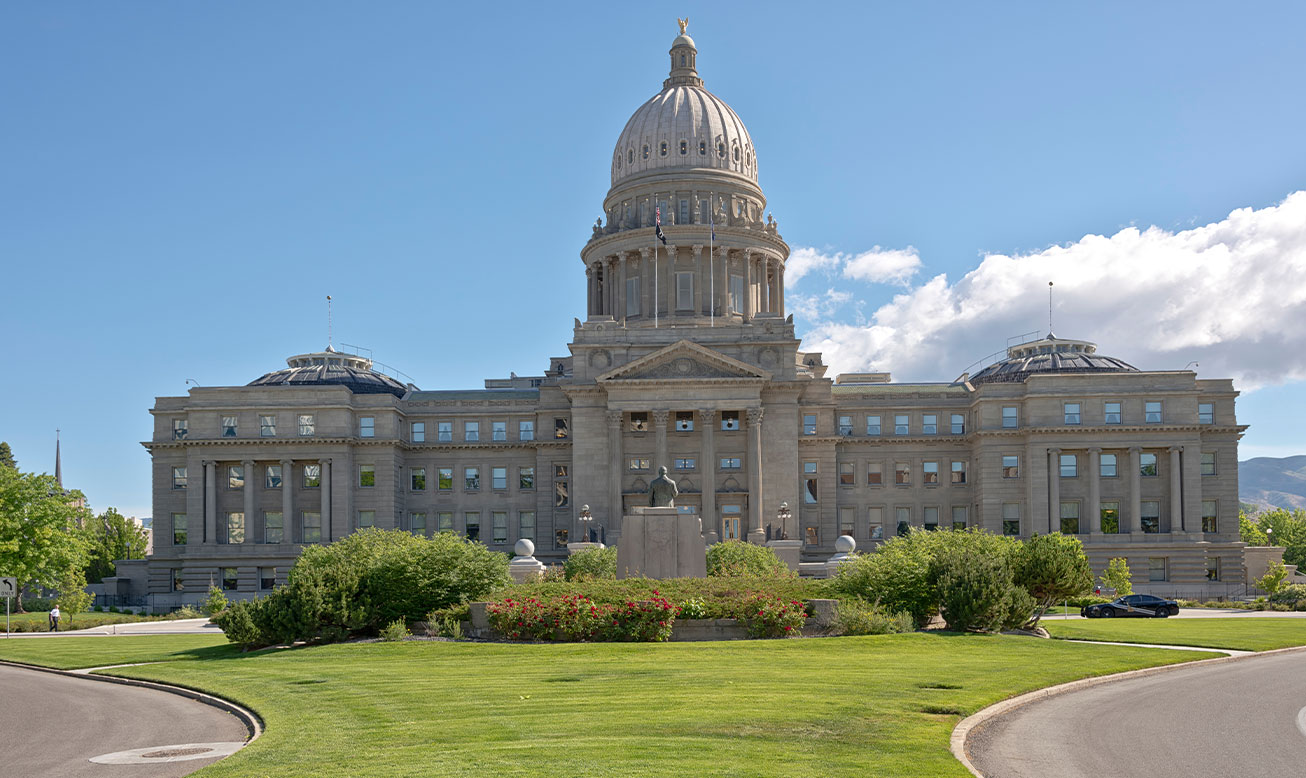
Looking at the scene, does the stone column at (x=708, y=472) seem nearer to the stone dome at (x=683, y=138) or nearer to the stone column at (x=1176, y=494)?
the stone dome at (x=683, y=138)

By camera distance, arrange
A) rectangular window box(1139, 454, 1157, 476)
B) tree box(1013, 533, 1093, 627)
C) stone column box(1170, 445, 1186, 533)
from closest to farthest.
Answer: tree box(1013, 533, 1093, 627) < stone column box(1170, 445, 1186, 533) < rectangular window box(1139, 454, 1157, 476)

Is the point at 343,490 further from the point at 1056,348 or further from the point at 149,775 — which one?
the point at 149,775

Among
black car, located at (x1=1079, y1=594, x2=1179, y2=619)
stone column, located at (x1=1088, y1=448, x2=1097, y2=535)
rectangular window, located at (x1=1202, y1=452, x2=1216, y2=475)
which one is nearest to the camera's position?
black car, located at (x1=1079, y1=594, x2=1179, y2=619)

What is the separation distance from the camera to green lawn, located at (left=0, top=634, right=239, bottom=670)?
42.3 meters

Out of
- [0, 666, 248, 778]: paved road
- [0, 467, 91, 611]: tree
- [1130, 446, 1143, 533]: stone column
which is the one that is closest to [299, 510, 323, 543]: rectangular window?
[0, 467, 91, 611]: tree

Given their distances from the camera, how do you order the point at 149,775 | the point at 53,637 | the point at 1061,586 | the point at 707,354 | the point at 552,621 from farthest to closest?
1. the point at 707,354
2. the point at 53,637
3. the point at 1061,586
4. the point at 552,621
5. the point at 149,775

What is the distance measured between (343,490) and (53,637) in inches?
1436

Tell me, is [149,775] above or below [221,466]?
below

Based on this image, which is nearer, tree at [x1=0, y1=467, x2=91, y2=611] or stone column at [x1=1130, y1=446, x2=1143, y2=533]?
tree at [x1=0, y1=467, x2=91, y2=611]

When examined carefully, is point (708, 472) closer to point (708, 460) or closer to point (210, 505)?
point (708, 460)

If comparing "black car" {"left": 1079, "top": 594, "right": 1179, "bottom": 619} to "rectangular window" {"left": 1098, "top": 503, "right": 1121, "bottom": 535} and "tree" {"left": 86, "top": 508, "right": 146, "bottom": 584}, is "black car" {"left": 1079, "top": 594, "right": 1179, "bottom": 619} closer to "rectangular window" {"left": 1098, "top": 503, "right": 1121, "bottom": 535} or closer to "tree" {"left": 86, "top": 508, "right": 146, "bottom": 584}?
"rectangular window" {"left": 1098, "top": 503, "right": 1121, "bottom": 535}

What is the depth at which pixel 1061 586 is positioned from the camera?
45469mm

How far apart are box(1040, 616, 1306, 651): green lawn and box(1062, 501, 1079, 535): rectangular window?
114ft

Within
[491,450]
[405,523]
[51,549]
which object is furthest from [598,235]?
[51,549]
